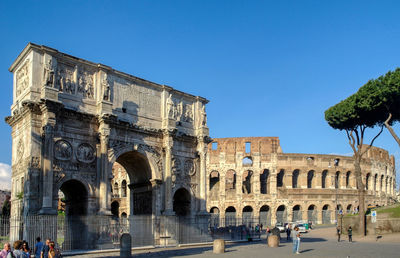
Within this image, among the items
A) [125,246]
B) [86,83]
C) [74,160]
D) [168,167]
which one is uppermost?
[86,83]

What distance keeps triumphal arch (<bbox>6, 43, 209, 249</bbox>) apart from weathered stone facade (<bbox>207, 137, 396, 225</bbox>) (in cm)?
2294

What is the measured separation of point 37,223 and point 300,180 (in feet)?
120

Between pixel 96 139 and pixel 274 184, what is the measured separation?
3084 centimetres

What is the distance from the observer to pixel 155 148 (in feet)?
74.2

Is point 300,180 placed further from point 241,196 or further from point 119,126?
point 119,126

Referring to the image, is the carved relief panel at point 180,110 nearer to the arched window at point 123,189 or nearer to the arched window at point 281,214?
the arched window at point 281,214

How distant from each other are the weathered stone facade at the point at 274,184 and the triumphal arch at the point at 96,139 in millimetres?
22939

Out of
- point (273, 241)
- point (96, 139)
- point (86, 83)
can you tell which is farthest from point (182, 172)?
point (86, 83)

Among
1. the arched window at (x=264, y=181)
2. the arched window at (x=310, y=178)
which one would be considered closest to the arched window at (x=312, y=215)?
the arched window at (x=310, y=178)

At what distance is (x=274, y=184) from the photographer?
4703cm

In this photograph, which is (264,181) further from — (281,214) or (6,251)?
(6,251)

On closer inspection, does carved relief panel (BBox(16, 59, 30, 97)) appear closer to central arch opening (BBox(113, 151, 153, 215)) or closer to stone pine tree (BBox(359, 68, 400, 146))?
central arch opening (BBox(113, 151, 153, 215))

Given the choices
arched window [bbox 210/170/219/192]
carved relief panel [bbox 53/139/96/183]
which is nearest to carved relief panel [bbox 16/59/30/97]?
carved relief panel [bbox 53/139/96/183]

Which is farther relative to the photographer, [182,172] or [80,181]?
[182,172]
